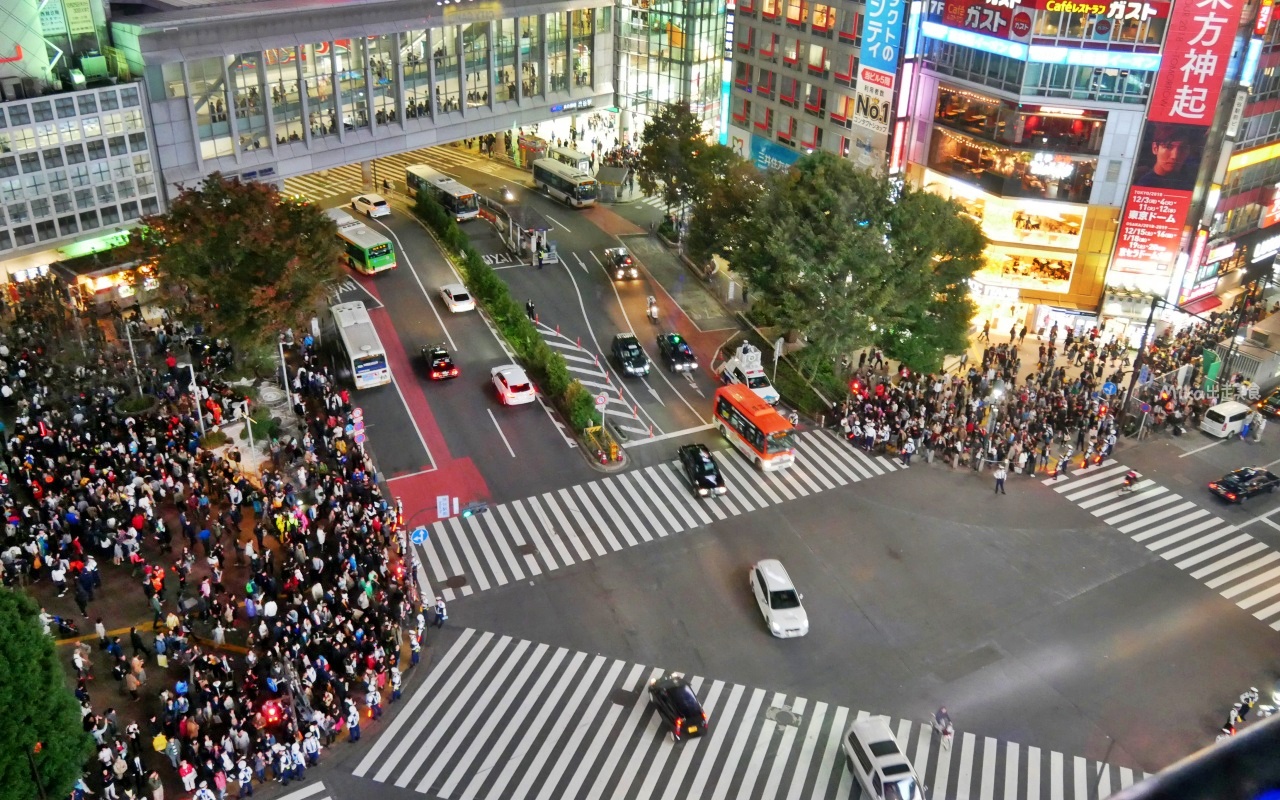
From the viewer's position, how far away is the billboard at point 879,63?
187 ft

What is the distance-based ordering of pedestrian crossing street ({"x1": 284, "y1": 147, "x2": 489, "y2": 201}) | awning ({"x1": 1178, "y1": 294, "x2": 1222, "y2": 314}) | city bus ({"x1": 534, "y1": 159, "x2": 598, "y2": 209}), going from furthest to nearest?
pedestrian crossing street ({"x1": 284, "y1": 147, "x2": 489, "y2": 201})
city bus ({"x1": 534, "y1": 159, "x2": 598, "y2": 209})
awning ({"x1": 1178, "y1": 294, "x2": 1222, "y2": 314})

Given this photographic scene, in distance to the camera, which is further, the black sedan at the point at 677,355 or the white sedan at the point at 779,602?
the black sedan at the point at 677,355

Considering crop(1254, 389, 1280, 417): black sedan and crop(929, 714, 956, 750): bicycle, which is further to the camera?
crop(1254, 389, 1280, 417): black sedan

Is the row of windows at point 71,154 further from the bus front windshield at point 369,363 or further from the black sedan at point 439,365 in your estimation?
the black sedan at point 439,365

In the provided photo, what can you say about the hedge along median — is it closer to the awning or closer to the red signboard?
the red signboard

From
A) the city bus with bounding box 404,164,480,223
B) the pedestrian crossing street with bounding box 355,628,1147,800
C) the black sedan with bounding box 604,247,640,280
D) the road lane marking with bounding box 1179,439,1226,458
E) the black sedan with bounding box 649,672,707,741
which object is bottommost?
the pedestrian crossing street with bounding box 355,628,1147,800

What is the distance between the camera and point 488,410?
46469 millimetres

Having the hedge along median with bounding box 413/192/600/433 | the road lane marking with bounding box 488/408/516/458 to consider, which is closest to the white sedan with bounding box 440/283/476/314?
the hedge along median with bounding box 413/192/600/433

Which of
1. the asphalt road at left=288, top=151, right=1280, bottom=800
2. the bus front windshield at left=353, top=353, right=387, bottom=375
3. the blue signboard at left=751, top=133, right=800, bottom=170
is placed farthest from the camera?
the blue signboard at left=751, top=133, right=800, bottom=170

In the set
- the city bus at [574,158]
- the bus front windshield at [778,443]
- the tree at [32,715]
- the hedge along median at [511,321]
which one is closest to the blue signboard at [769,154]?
the city bus at [574,158]

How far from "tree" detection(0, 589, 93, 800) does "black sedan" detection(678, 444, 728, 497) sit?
23249mm

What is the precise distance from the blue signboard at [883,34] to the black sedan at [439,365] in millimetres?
30136

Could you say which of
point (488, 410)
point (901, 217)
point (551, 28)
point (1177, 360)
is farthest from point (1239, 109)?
point (551, 28)

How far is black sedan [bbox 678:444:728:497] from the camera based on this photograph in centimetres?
4044
